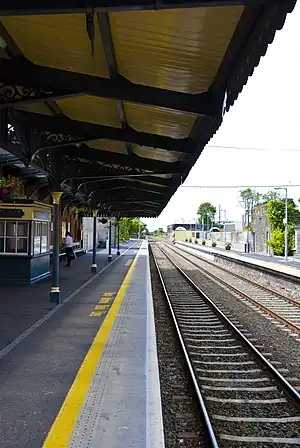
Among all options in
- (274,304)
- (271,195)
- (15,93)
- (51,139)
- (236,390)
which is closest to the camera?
(236,390)

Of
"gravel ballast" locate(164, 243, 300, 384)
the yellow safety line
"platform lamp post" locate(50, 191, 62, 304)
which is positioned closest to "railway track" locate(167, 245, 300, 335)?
"gravel ballast" locate(164, 243, 300, 384)

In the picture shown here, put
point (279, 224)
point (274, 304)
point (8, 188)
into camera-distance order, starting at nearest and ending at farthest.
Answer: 1. point (8, 188)
2. point (274, 304)
3. point (279, 224)

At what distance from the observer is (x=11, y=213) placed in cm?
1291

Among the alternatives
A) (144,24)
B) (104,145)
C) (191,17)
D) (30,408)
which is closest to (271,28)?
(191,17)

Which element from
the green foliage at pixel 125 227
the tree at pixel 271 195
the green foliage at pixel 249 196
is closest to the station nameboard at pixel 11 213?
the green foliage at pixel 125 227

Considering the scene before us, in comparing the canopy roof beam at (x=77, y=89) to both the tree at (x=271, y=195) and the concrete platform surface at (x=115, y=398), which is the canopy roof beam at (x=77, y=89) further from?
the tree at (x=271, y=195)

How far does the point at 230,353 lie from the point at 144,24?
5492 millimetres

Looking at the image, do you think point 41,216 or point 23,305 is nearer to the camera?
point 23,305

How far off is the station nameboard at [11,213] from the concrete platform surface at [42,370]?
12.3 feet

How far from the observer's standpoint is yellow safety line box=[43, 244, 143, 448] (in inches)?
145

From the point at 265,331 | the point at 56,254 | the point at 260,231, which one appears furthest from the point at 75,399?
the point at 260,231

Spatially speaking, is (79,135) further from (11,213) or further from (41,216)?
(41,216)

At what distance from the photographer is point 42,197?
69.1 ft

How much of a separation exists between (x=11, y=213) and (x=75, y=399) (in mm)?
9057
